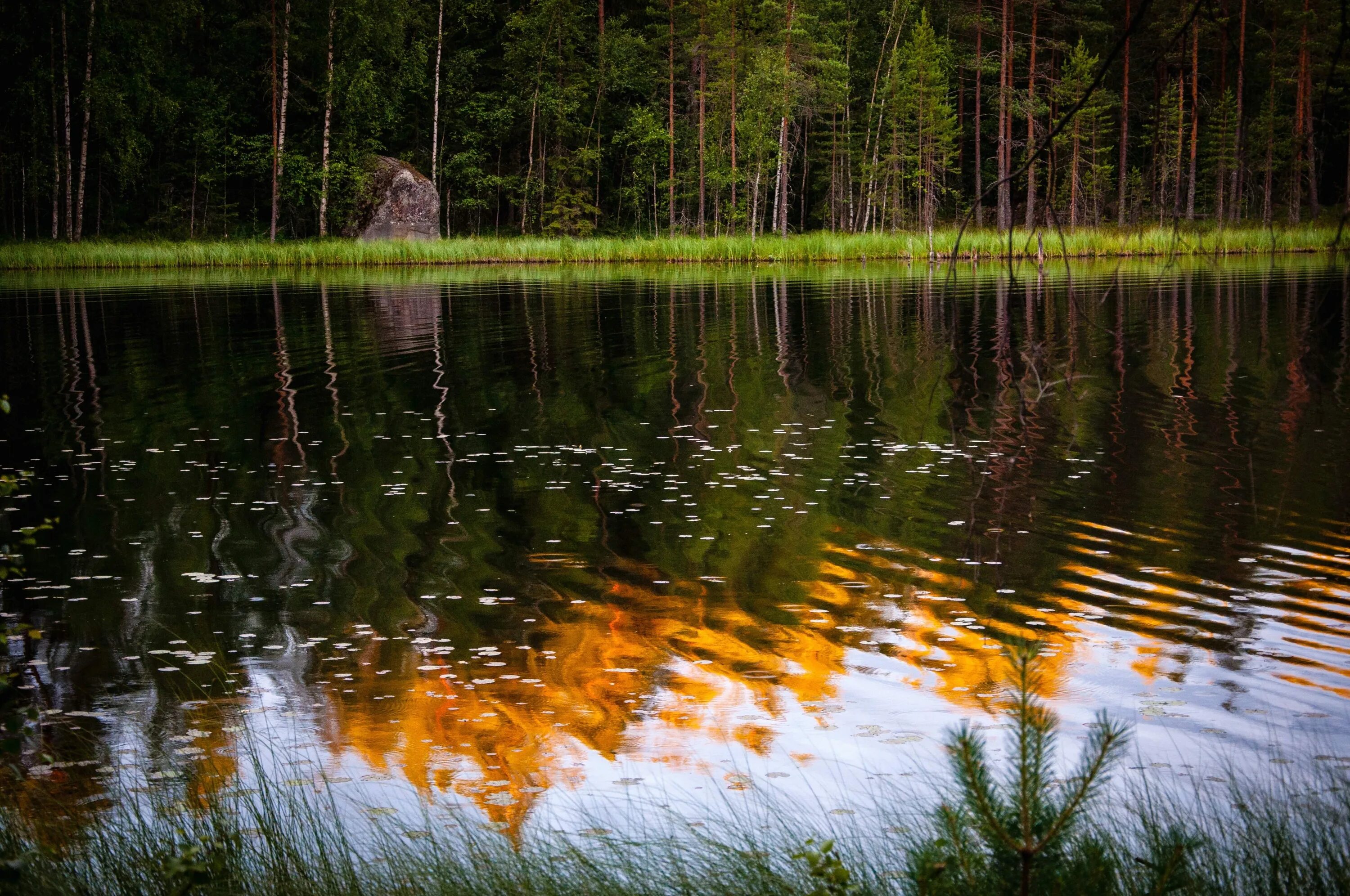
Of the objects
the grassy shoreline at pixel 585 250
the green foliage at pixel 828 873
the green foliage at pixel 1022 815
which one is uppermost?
the grassy shoreline at pixel 585 250

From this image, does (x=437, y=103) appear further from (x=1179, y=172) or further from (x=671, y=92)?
(x=1179, y=172)

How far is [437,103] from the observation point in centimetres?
6034

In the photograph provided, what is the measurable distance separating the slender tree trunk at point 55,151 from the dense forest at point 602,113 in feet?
0.76

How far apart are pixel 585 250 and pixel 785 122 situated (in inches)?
585

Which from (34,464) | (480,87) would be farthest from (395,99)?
(34,464)

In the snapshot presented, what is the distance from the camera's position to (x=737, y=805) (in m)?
4.69

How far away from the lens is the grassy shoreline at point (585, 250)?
45156mm

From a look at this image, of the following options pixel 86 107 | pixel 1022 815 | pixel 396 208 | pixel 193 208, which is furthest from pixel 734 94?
pixel 1022 815

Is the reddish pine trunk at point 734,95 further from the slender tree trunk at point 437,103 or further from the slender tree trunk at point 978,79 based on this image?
the slender tree trunk at point 437,103

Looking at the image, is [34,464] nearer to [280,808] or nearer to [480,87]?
[280,808]

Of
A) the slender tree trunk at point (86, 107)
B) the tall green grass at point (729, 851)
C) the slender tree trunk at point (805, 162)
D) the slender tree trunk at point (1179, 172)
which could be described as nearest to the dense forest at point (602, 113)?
the slender tree trunk at point (86, 107)

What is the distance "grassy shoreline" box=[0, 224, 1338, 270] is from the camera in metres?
45.2

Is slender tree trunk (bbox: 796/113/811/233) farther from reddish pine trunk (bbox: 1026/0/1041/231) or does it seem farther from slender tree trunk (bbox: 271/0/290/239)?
slender tree trunk (bbox: 271/0/290/239)

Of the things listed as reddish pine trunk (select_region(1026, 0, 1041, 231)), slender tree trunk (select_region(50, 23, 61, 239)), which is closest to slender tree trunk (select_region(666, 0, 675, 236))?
reddish pine trunk (select_region(1026, 0, 1041, 231))
